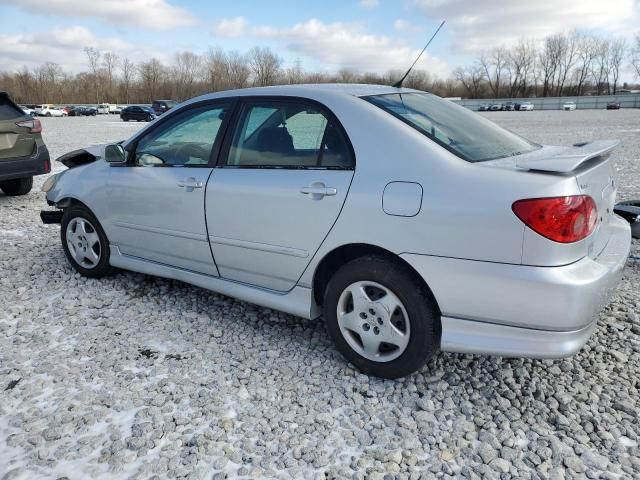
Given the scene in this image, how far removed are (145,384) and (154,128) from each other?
1928mm

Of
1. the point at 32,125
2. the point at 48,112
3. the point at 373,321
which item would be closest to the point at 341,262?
the point at 373,321

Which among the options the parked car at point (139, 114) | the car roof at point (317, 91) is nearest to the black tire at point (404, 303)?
the car roof at point (317, 91)

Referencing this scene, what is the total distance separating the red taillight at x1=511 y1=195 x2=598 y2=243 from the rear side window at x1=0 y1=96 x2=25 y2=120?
7.24 m

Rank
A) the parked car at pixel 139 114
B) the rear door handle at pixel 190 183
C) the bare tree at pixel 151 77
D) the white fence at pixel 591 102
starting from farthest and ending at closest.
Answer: the bare tree at pixel 151 77 < the white fence at pixel 591 102 < the parked car at pixel 139 114 < the rear door handle at pixel 190 183

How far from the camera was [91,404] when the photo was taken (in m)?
2.67

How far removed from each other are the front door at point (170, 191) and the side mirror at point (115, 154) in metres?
0.08

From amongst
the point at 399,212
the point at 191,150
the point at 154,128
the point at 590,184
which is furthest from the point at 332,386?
the point at 154,128

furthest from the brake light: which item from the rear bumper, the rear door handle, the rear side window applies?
the rear door handle

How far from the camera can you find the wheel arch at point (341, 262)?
264 cm

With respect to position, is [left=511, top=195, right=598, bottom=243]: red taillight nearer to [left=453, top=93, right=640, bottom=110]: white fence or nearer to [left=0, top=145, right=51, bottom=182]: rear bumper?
[left=0, top=145, right=51, bottom=182]: rear bumper

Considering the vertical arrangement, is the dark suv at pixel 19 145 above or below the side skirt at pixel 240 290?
above

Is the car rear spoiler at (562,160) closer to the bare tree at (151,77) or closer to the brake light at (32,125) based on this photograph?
the brake light at (32,125)

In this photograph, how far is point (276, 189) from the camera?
3.00 metres

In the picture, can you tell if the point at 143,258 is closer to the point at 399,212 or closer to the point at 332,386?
the point at 332,386
